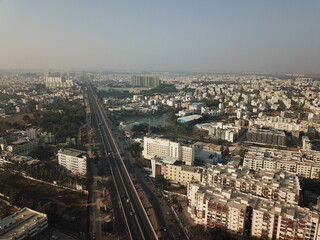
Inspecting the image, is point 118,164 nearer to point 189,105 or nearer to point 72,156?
point 72,156

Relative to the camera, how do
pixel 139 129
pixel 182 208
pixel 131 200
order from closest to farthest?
pixel 182 208, pixel 131 200, pixel 139 129

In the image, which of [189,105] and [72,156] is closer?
[72,156]

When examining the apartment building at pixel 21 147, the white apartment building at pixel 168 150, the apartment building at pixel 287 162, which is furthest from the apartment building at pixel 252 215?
the apartment building at pixel 21 147

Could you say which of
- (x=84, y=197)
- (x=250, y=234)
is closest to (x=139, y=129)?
(x=84, y=197)

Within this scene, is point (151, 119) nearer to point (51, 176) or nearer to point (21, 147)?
point (21, 147)

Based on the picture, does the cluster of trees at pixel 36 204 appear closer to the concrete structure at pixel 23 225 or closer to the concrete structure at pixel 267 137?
the concrete structure at pixel 23 225

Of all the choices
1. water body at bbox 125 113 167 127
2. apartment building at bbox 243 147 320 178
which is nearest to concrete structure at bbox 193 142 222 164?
apartment building at bbox 243 147 320 178

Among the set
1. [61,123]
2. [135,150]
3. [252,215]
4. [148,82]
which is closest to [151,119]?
[61,123]

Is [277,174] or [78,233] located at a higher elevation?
[277,174]
